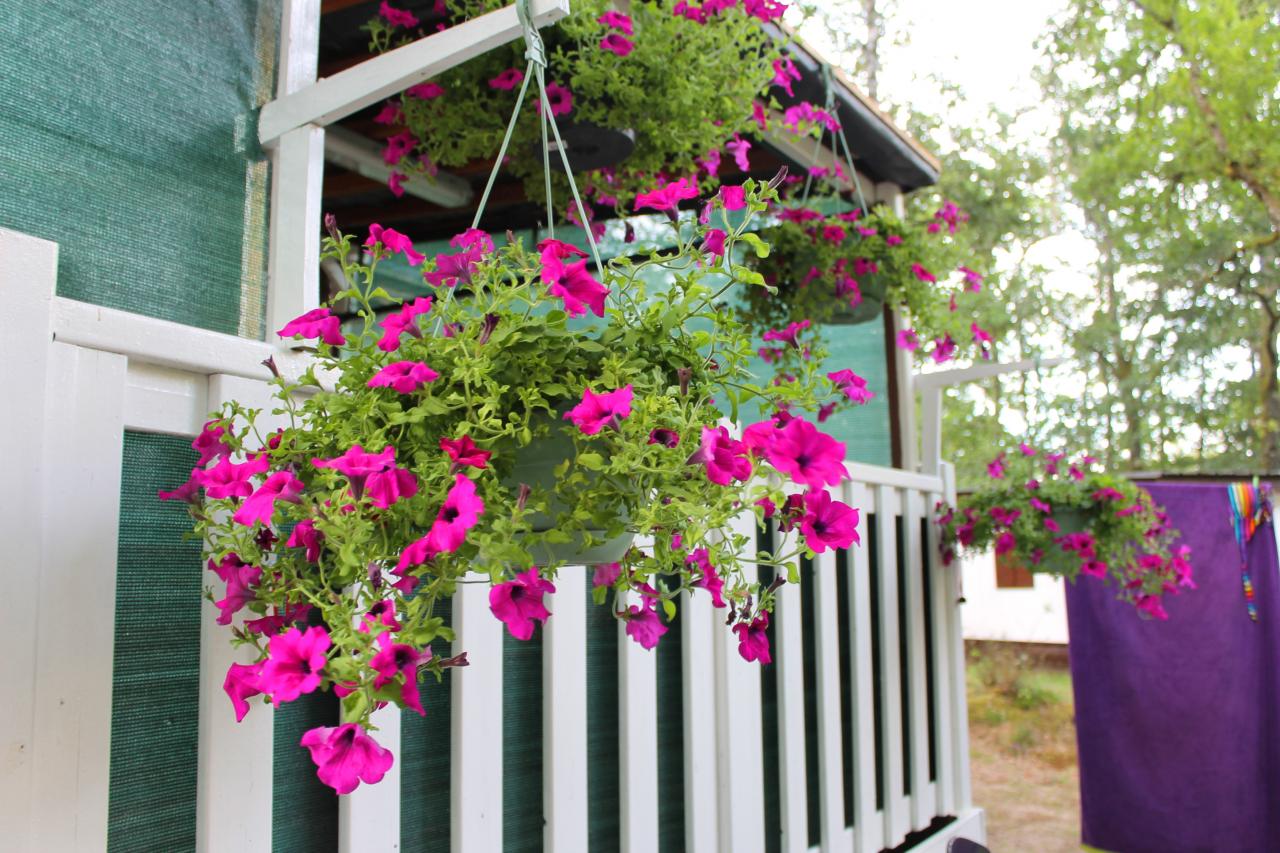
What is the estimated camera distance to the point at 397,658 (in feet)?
2.32

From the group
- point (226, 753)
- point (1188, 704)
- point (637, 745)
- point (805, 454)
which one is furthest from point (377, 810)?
point (1188, 704)

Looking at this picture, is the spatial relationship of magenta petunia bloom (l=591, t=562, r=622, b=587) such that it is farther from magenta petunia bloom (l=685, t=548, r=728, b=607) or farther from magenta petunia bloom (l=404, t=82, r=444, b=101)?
magenta petunia bloom (l=404, t=82, r=444, b=101)

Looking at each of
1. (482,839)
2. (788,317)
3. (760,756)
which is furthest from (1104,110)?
(482,839)

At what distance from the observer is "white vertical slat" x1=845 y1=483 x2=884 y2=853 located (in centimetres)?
245

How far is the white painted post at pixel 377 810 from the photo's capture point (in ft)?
4.08

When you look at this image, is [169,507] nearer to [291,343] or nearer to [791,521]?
[291,343]

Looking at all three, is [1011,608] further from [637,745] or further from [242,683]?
[242,683]

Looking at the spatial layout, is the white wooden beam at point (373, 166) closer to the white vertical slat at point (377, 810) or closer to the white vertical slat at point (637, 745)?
the white vertical slat at point (637, 745)

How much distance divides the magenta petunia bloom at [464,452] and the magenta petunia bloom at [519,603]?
95 millimetres

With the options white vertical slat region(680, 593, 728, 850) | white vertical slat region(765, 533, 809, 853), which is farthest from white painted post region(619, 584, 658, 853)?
white vertical slat region(765, 533, 809, 853)

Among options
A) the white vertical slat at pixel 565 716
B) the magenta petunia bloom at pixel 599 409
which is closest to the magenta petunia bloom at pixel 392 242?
the magenta petunia bloom at pixel 599 409

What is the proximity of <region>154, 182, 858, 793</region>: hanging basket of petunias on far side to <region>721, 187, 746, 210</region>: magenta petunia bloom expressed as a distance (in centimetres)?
2

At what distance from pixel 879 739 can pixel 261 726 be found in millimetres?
1947

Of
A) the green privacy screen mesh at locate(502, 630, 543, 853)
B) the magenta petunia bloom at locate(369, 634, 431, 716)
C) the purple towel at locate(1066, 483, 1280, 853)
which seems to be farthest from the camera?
the purple towel at locate(1066, 483, 1280, 853)
